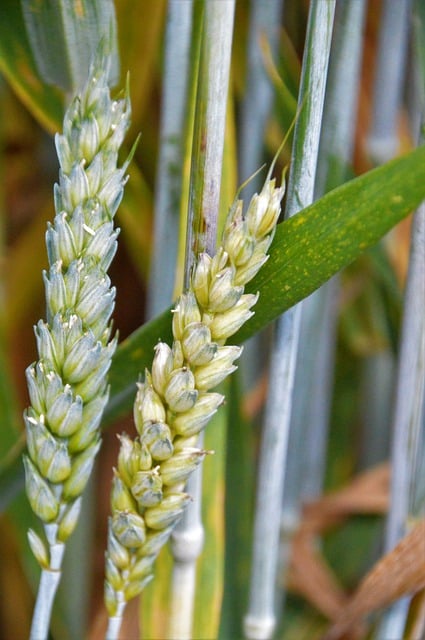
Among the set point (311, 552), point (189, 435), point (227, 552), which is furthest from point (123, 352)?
point (311, 552)

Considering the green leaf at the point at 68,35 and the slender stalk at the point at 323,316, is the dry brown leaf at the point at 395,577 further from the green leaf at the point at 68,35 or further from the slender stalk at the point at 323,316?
the green leaf at the point at 68,35

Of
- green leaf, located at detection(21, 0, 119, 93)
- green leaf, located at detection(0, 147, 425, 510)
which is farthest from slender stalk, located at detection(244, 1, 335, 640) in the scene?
green leaf, located at detection(21, 0, 119, 93)

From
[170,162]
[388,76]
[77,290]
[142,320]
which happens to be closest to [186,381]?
[77,290]

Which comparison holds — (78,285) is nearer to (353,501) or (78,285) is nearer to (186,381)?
(186,381)

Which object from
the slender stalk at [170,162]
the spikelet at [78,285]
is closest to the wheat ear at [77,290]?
the spikelet at [78,285]

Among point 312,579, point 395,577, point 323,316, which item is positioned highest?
point 323,316

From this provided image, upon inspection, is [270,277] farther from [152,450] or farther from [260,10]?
[260,10]
